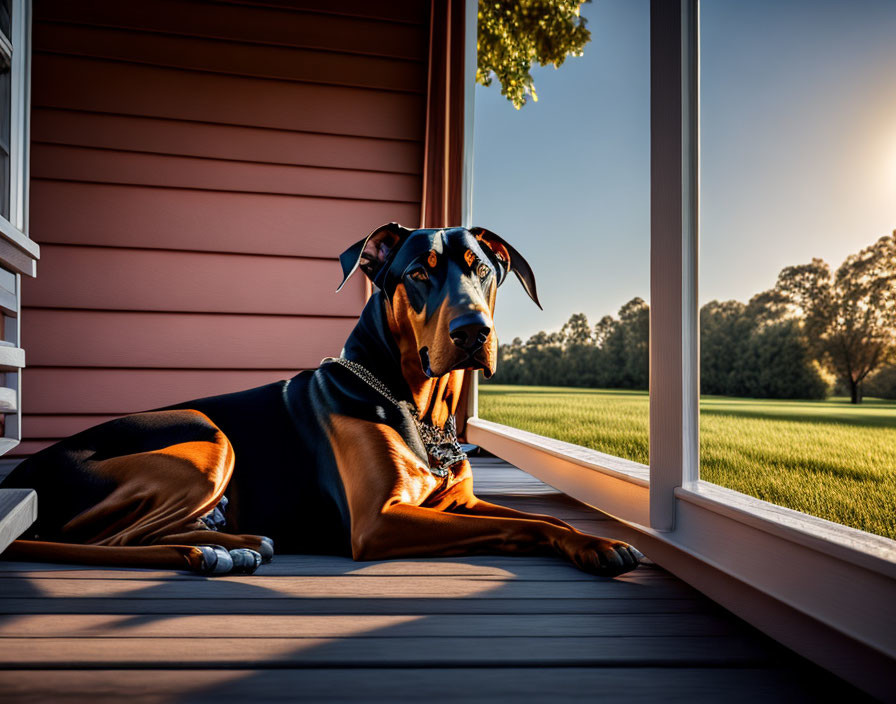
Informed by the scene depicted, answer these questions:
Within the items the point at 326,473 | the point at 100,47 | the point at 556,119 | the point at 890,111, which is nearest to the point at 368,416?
the point at 326,473

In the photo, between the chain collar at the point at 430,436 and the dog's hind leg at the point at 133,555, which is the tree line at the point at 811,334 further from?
the dog's hind leg at the point at 133,555

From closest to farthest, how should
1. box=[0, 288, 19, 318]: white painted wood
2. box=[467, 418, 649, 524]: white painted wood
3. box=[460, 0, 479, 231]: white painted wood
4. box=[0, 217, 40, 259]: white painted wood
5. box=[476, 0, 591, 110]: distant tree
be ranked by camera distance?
1. box=[467, 418, 649, 524]: white painted wood
2. box=[0, 217, 40, 259]: white painted wood
3. box=[0, 288, 19, 318]: white painted wood
4. box=[460, 0, 479, 231]: white painted wood
5. box=[476, 0, 591, 110]: distant tree

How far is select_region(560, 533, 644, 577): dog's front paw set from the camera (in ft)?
4.58

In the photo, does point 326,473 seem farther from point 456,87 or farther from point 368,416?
point 456,87

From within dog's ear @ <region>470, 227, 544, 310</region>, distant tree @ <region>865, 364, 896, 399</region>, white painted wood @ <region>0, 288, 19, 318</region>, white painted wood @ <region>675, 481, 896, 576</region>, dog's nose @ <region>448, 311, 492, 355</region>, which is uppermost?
dog's ear @ <region>470, 227, 544, 310</region>

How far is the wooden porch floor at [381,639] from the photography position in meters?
0.87

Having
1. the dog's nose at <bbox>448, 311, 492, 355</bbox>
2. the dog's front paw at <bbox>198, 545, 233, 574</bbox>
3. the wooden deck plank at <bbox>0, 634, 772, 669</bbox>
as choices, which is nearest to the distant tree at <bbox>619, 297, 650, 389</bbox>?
the dog's nose at <bbox>448, 311, 492, 355</bbox>

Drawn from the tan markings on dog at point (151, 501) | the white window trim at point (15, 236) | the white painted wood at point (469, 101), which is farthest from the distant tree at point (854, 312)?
the white window trim at point (15, 236)

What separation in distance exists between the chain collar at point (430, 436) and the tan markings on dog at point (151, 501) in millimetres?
503

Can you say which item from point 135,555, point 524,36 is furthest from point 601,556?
point 524,36

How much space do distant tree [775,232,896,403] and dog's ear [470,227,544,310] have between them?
828 mm

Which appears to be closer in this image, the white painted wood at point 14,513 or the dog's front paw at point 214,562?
the white painted wood at point 14,513

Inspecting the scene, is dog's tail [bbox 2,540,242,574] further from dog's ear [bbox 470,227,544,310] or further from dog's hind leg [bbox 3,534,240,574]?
dog's ear [bbox 470,227,544,310]

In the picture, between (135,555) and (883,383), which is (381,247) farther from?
(883,383)
